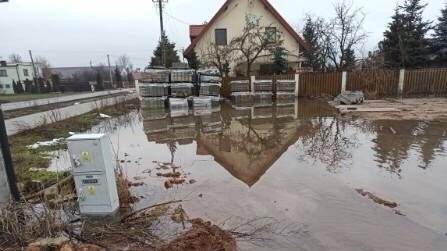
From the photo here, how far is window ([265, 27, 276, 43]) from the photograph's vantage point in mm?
22913

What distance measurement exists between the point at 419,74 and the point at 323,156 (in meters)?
15.1

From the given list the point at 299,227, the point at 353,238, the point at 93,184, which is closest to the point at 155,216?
the point at 93,184

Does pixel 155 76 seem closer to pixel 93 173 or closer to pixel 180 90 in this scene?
pixel 180 90

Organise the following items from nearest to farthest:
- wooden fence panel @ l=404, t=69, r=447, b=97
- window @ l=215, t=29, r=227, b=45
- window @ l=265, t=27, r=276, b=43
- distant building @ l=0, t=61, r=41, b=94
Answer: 1. wooden fence panel @ l=404, t=69, r=447, b=97
2. window @ l=265, t=27, r=276, b=43
3. window @ l=215, t=29, r=227, b=45
4. distant building @ l=0, t=61, r=41, b=94

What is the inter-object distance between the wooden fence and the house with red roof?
5.41m

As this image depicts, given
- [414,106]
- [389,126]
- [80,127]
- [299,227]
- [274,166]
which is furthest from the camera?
[414,106]

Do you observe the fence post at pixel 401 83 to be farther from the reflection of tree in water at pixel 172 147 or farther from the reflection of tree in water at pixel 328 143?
the reflection of tree in water at pixel 172 147

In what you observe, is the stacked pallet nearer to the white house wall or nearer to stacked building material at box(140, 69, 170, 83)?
the white house wall

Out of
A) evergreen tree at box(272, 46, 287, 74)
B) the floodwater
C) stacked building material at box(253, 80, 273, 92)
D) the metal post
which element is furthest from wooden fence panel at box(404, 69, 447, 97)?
the metal post

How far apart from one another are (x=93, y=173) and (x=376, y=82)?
18.3 metres

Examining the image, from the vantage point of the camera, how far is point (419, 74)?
17.9 m

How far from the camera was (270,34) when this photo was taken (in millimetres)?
23609

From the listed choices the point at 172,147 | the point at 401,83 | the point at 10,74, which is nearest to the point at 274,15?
the point at 401,83

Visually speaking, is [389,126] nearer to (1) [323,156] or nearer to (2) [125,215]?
(1) [323,156]
